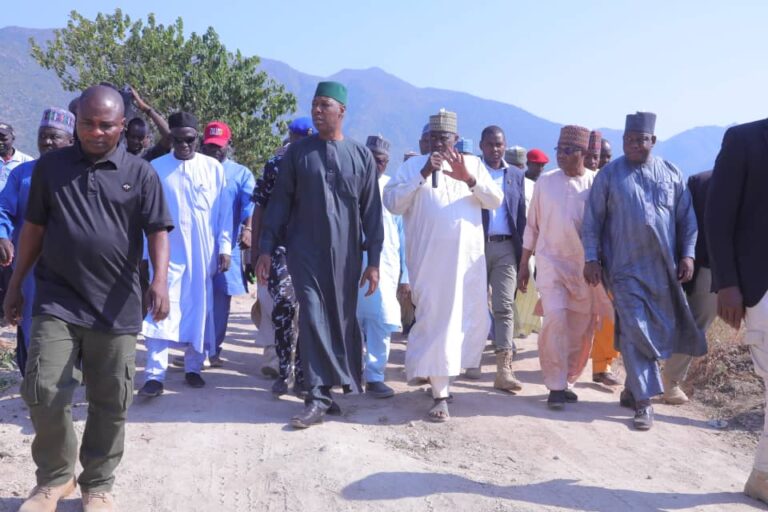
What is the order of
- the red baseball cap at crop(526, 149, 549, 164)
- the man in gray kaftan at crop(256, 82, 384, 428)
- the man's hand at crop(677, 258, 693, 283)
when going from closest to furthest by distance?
1. the man in gray kaftan at crop(256, 82, 384, 428)
2. the man's hand at crop(677, 258, 693, 283)
3. the red baseball cap at crop(526, 149, 549, 164)

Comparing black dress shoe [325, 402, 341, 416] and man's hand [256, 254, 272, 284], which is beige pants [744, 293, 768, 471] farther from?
man's hand [256, 254, 272, 284]

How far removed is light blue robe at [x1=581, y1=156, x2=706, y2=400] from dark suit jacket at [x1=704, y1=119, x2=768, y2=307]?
5.24ft

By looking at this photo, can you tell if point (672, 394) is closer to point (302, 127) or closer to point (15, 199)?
point (302, 127)

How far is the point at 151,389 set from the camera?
229 inches

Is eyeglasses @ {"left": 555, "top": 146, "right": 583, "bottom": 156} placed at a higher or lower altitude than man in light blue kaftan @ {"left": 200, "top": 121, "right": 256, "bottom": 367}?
higher

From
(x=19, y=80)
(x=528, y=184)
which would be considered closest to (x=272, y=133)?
(x=528, y=184)

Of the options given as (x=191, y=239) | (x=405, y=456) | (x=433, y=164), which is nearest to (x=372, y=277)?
(x=433, y=164)

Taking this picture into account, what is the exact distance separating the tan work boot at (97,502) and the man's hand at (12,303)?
36.0 inches

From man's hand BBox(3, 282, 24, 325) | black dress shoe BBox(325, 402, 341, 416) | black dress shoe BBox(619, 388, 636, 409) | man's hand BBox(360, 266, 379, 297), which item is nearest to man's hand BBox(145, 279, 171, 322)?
man's hand BBox(3, 282, 24, 325)

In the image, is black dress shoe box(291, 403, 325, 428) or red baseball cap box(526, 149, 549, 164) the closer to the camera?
black dress shoe box(291, 403, 325, 428)

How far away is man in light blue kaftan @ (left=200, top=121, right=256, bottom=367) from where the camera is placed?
22.1 feet

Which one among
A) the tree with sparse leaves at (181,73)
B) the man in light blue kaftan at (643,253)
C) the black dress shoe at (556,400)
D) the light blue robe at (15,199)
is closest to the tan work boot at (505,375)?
the black dress shoe at (556,400)

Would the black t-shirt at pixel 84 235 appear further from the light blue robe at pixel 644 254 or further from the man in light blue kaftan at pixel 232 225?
the light blue robe at pixel 644 254

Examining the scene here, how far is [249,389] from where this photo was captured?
21.1 ft
